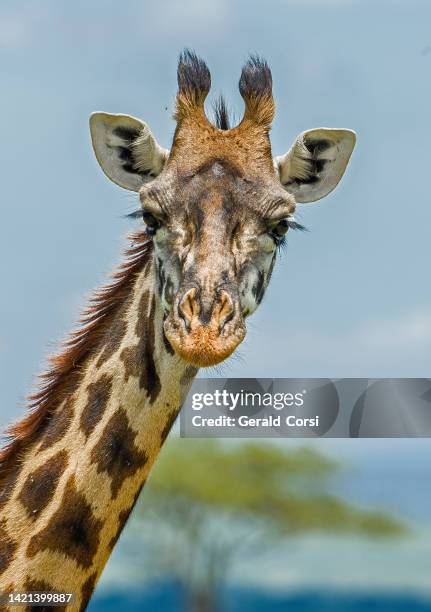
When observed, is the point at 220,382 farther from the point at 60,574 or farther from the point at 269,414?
the point at 60,574

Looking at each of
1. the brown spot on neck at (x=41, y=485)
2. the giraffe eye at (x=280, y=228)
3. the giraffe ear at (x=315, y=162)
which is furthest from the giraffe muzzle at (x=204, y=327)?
the giraffe ear at (x=315, y=162)

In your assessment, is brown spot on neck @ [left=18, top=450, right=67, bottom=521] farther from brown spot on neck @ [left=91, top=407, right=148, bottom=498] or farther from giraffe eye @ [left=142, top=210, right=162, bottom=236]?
giraffe eye @ [left=142, top=210, right=162, bottom=236]

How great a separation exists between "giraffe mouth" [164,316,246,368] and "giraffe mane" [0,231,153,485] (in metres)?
1.50

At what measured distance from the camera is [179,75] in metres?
11.9

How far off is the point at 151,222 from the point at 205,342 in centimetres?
146

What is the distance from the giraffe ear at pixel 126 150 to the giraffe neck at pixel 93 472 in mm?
1070

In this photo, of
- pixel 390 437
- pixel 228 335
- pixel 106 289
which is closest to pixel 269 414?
pixel 390 437

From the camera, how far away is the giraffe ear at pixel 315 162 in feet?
38.3

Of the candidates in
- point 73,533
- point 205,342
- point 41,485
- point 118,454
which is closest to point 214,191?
point 205,342

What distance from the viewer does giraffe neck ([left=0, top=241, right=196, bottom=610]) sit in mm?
10719

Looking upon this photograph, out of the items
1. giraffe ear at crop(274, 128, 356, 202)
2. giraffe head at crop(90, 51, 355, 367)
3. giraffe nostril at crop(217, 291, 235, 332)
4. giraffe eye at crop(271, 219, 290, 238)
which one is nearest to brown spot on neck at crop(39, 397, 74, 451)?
giraffe head at crop(90, 51, 355, 367)

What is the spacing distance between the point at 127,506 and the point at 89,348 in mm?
1320

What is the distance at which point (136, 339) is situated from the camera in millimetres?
11070

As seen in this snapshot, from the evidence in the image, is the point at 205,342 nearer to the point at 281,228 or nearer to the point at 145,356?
the point at 145,356
